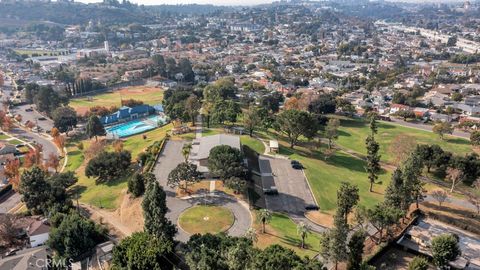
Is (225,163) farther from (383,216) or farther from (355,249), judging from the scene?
(355,249)

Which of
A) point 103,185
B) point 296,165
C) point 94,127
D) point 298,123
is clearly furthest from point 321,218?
point 94,127

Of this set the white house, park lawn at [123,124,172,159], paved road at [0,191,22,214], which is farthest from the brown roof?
park lawn at [123,124,172,159]

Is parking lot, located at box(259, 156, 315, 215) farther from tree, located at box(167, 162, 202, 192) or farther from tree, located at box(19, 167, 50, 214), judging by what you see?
tree, located at box(19, 167, 50, 214)

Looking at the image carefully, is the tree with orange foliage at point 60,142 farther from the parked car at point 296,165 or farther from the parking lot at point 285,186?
the parked car at point 296,165

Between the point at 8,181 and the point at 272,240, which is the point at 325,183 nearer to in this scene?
the point at 272,240

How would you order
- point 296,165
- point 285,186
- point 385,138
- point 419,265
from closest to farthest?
point 419,265 → point 285,186 → point 296,165 → point 385,138

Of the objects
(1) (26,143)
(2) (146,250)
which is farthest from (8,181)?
(2) (146,250)
